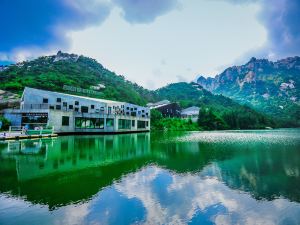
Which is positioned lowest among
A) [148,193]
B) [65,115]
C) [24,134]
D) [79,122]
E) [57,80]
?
[148,193]

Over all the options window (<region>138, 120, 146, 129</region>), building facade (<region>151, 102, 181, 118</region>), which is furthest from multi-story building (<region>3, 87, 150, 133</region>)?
building facade (<region>151, 102, 181, 118</region>)

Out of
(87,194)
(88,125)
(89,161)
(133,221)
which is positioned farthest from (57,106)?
(133,221)

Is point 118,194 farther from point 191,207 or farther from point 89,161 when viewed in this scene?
point 89,161

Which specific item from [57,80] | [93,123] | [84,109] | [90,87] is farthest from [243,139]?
[90,87]

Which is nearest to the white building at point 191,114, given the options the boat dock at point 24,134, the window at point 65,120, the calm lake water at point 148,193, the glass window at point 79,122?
the glass window at point 79,122

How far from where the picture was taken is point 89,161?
1680cm

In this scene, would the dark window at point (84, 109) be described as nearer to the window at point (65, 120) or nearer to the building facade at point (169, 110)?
the window at point (65, 120)

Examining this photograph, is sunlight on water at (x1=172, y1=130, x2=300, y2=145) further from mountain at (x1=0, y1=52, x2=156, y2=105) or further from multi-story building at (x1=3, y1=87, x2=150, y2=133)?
mountain at (x1=0, y1=52, x2=156, y2=105)

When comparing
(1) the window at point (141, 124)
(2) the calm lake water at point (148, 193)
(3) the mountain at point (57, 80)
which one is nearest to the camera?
(2) the calm lake water at point (148, 193)

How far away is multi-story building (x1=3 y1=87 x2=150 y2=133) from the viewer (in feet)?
139

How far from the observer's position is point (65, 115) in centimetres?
4603

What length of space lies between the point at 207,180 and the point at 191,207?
3930mm

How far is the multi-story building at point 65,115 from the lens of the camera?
1665 inches

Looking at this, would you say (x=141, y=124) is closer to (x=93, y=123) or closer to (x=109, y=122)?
(x=109, y=122)
